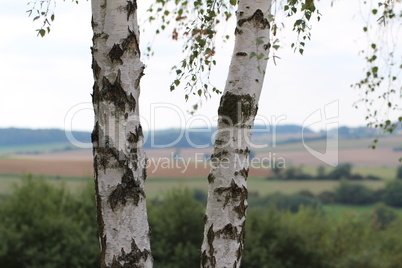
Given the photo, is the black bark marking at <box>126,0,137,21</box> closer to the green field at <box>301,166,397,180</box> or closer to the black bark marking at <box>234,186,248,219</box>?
the black bark marking at <box>234,186,248,219</box>

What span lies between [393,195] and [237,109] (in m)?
32.5

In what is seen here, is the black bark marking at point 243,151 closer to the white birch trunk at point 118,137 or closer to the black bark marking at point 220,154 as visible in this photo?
the black bark marking at point 220,154

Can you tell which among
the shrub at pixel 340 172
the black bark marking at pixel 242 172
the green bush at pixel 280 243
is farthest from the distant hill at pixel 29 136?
the black bark marking at pixel 242 172

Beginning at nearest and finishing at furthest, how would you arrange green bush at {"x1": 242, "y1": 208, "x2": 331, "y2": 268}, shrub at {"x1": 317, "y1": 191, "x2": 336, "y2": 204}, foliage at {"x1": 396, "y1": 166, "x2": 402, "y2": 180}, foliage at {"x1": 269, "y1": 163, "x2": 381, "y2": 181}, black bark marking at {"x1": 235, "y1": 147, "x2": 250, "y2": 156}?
1. black bark marking at {"x1": 235, "y1": 147, "x2": 250, "y2": 156}
2. green bush at {"x1": 242, "y1": 208, "x2": 331, "y2": 268}
3. shrub at {"x1": 317, "y1": 191, "x2": 336, "y2": 204}
4. foliage at {"x1": 396, "y1": 166, "x2": 402, "y2": 180}
5. foliage at {"x1": 269, "y1": 163, "x2": 381, "y2": 181}

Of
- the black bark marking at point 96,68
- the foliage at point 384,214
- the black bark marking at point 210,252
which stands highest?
the black bark marking at point 96,68

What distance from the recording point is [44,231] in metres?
12.0

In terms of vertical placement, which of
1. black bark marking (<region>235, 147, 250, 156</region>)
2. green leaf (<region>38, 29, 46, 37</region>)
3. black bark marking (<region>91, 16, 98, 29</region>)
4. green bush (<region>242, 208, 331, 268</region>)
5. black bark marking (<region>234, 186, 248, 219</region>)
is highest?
green leaf (<region>38, 29, 46, 37</region>)

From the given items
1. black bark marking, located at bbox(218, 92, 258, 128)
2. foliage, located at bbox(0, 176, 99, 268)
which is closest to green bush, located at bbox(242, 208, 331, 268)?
foliage, located at bbox(0, 176, 99, 268)

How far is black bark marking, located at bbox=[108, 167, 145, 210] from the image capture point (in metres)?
2.69

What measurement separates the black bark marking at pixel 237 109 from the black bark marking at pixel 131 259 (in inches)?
36.3

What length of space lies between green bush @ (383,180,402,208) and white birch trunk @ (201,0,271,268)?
104 feet

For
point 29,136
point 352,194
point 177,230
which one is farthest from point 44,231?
point 352,194

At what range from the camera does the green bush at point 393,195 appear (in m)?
32.6

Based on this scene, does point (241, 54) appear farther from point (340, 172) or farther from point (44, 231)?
point (340, 172)
